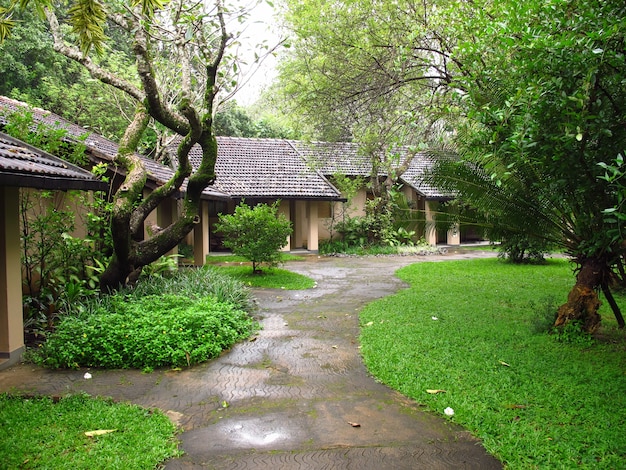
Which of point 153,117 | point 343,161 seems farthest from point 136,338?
point 343,161

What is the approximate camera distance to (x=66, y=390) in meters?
4.98

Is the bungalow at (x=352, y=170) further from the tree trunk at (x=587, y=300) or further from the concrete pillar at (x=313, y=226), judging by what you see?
the tree trunk at (x=587, y=300)

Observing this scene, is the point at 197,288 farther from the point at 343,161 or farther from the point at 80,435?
the point at 343,161

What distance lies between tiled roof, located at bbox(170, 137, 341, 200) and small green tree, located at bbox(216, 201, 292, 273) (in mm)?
6181

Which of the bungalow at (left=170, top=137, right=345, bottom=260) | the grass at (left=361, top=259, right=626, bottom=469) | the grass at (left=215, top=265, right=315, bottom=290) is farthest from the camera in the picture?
the bungalow at (left=170, top=137, right=345, bottom=260)

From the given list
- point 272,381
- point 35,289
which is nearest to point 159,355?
point 272,381

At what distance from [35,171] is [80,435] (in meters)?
2.96

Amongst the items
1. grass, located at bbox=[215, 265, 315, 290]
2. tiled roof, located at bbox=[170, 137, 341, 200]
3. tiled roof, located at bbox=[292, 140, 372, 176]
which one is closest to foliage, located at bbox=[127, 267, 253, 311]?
grass, located at bbox=[215, 265, 315, 290]

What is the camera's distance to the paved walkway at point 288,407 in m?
3.61

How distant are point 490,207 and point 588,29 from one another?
2785 millimetres

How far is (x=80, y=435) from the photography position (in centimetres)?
390

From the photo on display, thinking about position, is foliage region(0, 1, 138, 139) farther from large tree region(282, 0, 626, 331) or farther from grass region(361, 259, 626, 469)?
grass region(361, 259, 626, 469)

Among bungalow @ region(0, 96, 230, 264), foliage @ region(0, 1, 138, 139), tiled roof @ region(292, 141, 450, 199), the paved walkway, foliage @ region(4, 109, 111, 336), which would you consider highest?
foliage @ region(0, 1, 138, 139)

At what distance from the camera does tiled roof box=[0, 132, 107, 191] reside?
4.89 meters
